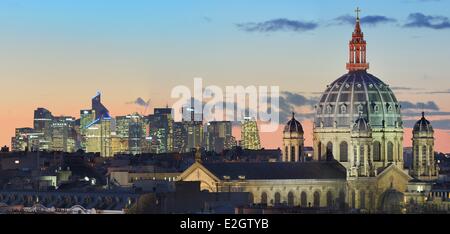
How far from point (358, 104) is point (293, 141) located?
7301mm

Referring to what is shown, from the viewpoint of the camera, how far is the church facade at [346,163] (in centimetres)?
13175

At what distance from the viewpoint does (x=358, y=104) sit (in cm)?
14400

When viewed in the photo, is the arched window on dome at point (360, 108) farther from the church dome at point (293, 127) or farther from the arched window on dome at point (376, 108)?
the church dome at point (293, 127)

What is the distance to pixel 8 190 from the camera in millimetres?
144750

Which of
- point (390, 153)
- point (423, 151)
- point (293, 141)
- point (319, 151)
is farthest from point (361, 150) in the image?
point (423, 151)

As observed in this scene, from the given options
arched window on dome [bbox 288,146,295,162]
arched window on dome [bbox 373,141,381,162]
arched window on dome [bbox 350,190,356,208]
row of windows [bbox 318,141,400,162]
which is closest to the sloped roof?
arched window on dome [bbox 350,190,356,208]

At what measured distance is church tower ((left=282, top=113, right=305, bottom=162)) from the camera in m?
138

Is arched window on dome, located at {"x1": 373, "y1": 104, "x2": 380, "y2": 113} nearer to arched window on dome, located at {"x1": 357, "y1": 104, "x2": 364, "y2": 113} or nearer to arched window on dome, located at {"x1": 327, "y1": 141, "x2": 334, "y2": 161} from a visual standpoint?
arched window on dome, located at {"x1": 357, "y1": 104, "x2": 364, "y2": 113}

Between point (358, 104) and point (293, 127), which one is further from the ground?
point (358, 104)

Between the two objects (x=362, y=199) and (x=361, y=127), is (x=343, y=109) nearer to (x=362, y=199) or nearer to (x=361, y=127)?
(x=361, y=127)

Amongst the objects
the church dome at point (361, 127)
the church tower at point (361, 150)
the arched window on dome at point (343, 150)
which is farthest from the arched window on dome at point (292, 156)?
the church dome at point (361, 127)

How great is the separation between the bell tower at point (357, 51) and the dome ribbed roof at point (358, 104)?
11.1 ft
